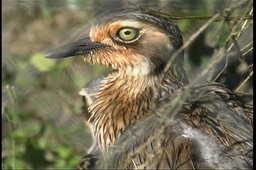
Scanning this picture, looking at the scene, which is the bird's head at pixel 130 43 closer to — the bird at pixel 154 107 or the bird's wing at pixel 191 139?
the bird at pixel 154 107

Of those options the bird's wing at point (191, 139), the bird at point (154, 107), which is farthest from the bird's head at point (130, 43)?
the bird's wing at point (191, 139)

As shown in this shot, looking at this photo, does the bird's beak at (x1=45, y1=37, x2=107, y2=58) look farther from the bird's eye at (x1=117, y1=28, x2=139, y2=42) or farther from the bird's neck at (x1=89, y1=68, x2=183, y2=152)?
the bird's neck at (x1=89, y1=68, x2=183, y2=152)

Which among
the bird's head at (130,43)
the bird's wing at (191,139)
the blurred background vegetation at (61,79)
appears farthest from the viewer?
the blurred background vegetation at (61,79)

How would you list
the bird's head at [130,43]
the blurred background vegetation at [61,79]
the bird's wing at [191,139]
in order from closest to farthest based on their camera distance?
the bird's wing at [191,139], the bird's head at [130,43], the blurred background vegetation at [61,79]

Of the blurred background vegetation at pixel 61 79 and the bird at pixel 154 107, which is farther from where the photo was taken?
the blurred background vegetation at pixel 61 79

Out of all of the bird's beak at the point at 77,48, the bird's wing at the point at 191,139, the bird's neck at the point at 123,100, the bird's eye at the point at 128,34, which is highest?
the bird's eye at the point at 128,34

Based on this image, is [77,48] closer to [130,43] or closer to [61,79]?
[130,43]

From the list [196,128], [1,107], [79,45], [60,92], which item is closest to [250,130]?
[196,128]
